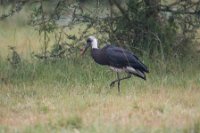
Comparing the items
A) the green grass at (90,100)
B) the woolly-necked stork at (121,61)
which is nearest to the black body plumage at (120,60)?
the woolly-necked stork at (121,61)

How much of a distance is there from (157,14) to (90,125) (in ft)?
18.2

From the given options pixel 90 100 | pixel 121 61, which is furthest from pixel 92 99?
pixel 121 61

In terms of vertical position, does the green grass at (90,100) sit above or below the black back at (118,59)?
below

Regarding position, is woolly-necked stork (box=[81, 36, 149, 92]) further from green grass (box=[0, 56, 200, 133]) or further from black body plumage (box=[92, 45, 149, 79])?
green grass (box=[0, 56, 200, 133])

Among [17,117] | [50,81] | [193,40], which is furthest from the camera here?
[193,40]

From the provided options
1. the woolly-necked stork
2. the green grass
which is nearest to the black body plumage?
the woolly-necked stork

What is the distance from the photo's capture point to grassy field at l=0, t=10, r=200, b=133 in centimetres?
779

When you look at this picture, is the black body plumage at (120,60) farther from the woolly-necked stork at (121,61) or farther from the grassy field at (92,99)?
the grassy field at (92,99)

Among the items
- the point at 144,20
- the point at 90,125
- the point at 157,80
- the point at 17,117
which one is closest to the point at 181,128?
the point at 90,125

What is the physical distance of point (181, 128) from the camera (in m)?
7.52

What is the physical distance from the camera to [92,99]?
30.6 feet

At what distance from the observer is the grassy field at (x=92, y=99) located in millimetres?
7793

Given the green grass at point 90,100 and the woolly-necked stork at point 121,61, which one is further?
the woolly-necked stork at point 121,61

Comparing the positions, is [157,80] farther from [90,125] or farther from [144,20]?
[90,125]
